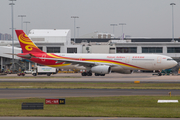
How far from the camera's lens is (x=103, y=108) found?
20266 mm

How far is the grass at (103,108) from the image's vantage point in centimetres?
1791

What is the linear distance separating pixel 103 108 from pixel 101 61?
40.0 m

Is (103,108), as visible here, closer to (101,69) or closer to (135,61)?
(101,69)

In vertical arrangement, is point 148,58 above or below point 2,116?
above

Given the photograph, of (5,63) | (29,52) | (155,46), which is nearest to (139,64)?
(29,52)

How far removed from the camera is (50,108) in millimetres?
20250

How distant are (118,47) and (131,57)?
3425cm

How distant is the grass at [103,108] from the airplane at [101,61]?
3252 cm

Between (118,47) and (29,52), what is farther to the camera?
(118,47)

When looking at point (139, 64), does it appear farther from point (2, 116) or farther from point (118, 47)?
point (2, 116)

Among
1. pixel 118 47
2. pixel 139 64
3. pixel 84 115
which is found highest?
pixel 118 47

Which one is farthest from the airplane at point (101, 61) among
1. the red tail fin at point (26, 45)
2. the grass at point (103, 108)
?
the grass at point (103, 108)

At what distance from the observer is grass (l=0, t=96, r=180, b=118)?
705 inches

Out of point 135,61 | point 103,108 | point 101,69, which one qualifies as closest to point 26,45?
Result: point 101,69
